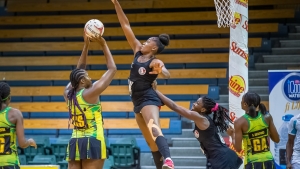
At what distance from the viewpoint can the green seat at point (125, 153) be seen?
1064 centimetres

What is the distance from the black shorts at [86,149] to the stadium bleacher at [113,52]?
533cm

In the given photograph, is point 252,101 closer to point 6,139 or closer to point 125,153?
point 6,139

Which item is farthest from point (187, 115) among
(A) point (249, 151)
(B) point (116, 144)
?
(B) point (116, 144)

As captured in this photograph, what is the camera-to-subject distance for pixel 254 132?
6.22m

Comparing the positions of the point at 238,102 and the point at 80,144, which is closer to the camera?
the point at 80,144

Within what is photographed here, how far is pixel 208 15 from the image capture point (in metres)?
13.6

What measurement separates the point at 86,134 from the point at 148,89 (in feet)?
2.96

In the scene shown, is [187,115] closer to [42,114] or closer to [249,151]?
[249,151]

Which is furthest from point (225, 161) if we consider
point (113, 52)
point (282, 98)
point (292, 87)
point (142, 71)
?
point (113, 52)

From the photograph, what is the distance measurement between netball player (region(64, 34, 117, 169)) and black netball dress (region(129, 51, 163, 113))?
1.73 feet

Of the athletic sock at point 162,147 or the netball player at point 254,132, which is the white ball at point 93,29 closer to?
the athletic sock at point 162,147

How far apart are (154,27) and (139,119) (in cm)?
748

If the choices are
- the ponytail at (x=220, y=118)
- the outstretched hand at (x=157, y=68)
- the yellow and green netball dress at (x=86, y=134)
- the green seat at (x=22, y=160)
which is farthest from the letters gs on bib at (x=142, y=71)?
the green seat at (x=22, y=160)

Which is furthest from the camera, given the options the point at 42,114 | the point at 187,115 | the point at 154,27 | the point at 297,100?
the point at 154,27
